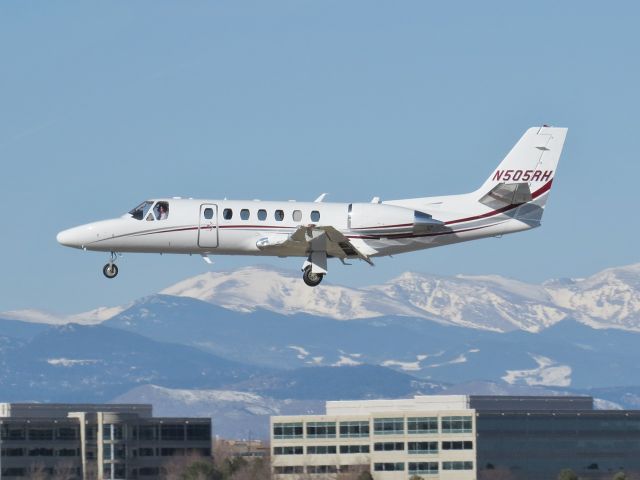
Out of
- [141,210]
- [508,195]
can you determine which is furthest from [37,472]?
[508,195]

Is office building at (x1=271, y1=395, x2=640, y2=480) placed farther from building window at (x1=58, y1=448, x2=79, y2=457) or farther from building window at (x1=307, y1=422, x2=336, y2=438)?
building window at (x1=58, y1=448, x2=79, y2=457)

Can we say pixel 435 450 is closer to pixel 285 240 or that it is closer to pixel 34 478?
pixel 34 478

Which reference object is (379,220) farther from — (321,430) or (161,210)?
(321,430)

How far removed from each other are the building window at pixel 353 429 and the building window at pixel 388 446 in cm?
305

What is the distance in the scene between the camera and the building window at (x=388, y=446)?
13675 cm

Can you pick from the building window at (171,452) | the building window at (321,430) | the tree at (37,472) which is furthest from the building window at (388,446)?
the tree at (37,472)

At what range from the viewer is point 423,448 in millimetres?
134875

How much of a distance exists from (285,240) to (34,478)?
74137mm

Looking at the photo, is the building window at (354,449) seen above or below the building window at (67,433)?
below

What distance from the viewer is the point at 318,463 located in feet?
464

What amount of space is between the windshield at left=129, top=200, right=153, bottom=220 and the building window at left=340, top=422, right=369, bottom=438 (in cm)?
7512

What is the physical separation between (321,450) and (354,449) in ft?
10.0

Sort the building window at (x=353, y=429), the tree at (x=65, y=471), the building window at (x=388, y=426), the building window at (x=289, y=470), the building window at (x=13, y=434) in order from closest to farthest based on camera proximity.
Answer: the building window at (x=388, y=426), the tree at (x=65, y=471), the building window at (x=13, y=434), the building window at (x=289, y=470), the building window at (x=353, y=429)

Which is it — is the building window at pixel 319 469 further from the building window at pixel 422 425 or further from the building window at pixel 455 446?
the building window at pixel 455 446
